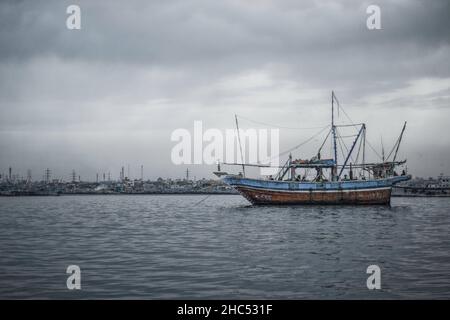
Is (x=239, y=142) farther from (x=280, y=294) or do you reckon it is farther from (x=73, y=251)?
(x=280, y=294)

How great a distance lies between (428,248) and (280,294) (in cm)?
1325

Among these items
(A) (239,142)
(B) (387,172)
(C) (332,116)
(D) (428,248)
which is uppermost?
(C) (332,116)

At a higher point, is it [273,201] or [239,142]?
[239,142]

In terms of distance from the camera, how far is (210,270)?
57.2 ft

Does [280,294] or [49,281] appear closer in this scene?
[280,294]

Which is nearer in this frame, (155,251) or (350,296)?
(350,296)

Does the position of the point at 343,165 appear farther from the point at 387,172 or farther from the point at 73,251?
the point at 73,251

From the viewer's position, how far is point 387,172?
65.0 m

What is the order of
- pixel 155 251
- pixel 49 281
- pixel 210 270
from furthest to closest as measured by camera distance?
pixel 155 251 → pixel 210 270 → pixel 49 281

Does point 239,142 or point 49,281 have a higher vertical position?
point 239,142

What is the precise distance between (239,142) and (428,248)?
3504 centimetres
